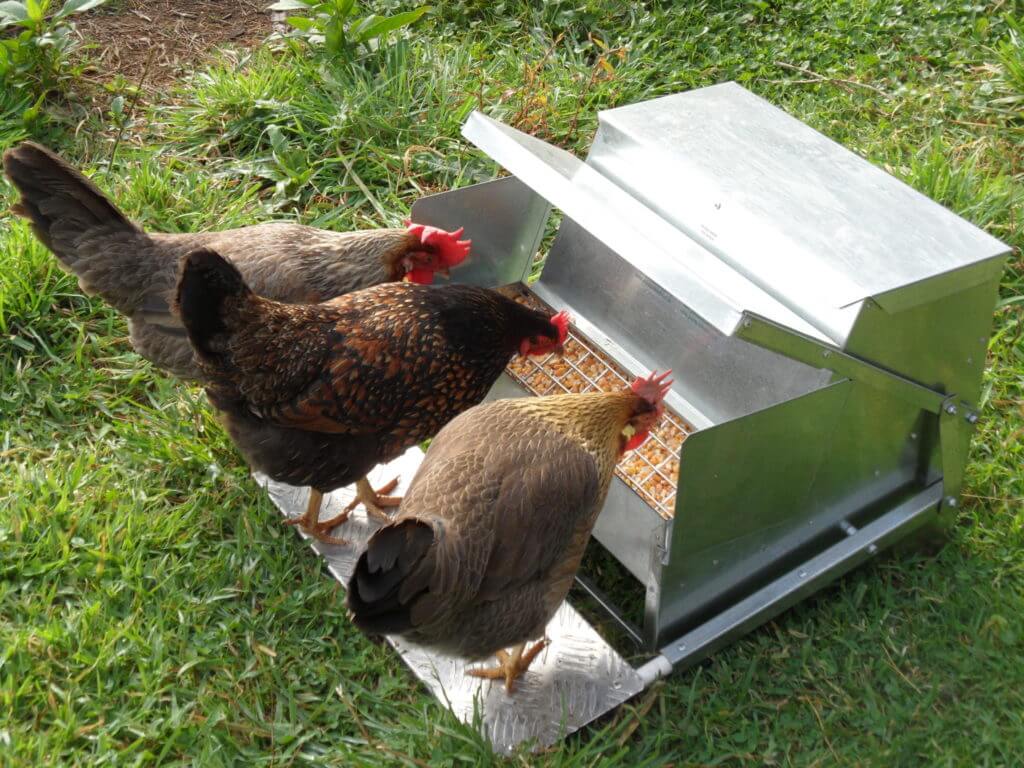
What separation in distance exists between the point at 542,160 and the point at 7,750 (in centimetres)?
245

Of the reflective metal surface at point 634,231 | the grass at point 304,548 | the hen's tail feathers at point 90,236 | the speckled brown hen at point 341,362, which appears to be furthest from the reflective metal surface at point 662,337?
the hen's tail feathers at point 90,236

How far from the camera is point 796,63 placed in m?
5.66

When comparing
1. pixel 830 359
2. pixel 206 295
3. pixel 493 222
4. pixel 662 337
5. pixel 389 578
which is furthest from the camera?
pixel 493 222

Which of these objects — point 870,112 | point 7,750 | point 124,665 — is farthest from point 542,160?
point 870,112

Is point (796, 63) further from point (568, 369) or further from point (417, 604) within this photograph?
point (417, 604)

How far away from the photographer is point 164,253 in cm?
340

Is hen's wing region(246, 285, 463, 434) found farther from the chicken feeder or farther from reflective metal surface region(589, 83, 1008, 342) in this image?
reflective metal surface region(589, 83, 1008, 342)

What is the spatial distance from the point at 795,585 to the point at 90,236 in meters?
2.74

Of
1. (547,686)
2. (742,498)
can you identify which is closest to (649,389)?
(742,498)

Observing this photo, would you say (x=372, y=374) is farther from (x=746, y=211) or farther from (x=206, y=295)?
(x=746, y=211)

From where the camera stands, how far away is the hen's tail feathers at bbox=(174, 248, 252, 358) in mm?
2723

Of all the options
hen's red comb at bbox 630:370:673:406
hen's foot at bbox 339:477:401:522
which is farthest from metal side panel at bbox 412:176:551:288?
hen's red comb at bbox 630:370:673:406

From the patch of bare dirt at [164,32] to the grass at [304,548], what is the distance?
12.6 inches

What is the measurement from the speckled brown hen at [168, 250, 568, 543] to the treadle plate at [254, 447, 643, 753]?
0.50m
